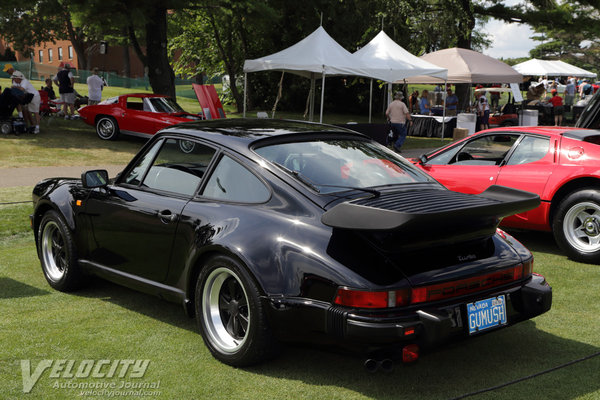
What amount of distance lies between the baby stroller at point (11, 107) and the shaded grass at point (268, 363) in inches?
524

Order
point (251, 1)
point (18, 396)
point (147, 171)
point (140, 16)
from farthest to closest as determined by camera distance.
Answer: point (251, 1), point (140, 16), point (147, 171), point (18, 396)

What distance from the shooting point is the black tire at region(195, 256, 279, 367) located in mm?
3682

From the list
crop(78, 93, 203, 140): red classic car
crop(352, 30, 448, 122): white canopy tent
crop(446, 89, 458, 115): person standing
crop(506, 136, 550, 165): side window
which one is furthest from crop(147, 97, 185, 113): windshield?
crop(506, 136, 550, 165): side window

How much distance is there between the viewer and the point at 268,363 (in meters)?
3.95

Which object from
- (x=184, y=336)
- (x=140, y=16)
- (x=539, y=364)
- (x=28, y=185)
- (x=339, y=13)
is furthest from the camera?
(x=339, y=13)

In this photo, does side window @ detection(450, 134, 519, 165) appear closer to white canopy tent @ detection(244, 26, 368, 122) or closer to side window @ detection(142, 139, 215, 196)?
side window @ detection(142, 139, 215, 196)

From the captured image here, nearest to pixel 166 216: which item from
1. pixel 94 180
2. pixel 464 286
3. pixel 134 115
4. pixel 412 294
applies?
pixel 94 180

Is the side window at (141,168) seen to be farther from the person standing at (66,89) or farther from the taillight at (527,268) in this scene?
the person standing at (66,89)

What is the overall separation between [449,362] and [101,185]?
9.33ft

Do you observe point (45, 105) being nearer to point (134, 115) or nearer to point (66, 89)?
point (66, 89)

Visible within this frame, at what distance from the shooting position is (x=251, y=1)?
71.3ft

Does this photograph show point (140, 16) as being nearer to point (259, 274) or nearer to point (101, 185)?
point (101, 185)

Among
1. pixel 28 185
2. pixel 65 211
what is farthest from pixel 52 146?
pixel 65 211

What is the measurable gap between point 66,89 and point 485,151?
17.7 meters
